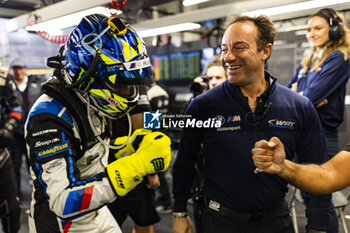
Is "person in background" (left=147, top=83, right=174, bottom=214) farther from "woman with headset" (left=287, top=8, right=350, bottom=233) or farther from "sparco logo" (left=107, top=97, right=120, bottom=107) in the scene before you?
"woman with headset" (left=287, top=8, right=350, bottom=233)

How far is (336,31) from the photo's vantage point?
4.24 ft

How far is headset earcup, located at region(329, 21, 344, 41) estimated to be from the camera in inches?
49.9

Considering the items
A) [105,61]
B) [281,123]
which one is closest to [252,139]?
[281,123]

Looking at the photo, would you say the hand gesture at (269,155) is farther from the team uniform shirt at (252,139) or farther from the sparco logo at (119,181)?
the sparco logo at (119,181)

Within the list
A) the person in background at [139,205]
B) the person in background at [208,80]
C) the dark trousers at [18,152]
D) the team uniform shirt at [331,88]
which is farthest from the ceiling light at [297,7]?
the dark trousers at [18,152]

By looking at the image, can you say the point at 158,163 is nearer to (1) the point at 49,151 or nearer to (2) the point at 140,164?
(2) the point at 140,164

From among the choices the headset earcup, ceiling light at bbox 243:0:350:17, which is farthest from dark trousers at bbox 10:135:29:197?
the headset earcup

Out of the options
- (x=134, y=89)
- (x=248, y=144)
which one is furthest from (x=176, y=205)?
(x=134, y=89)

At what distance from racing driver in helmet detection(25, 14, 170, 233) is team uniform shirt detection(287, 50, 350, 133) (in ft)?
2.80

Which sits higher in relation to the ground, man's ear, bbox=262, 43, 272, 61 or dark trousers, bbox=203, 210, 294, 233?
man's ear, bbox=262, 43, 272, 61

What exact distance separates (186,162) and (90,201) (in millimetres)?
595

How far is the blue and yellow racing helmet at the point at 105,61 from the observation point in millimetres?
953

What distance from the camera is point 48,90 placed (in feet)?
3.23

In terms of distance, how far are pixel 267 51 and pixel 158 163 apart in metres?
0.70
